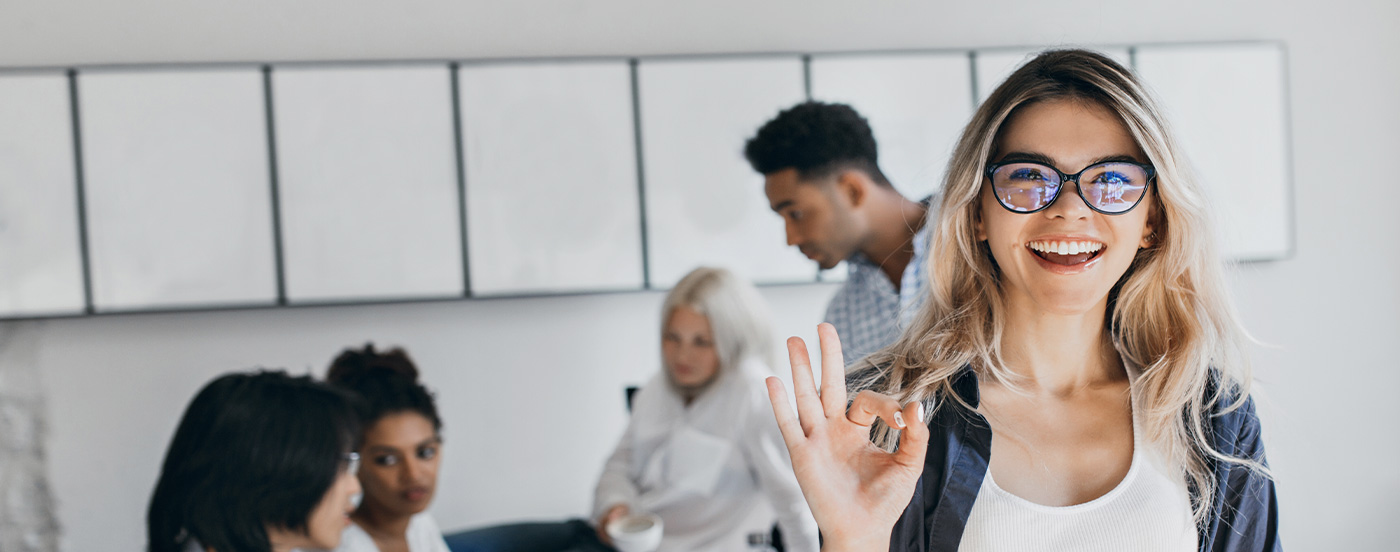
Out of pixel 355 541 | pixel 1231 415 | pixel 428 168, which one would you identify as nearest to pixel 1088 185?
pixel 1231 415

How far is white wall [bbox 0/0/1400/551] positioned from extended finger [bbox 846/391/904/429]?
209 centimetres

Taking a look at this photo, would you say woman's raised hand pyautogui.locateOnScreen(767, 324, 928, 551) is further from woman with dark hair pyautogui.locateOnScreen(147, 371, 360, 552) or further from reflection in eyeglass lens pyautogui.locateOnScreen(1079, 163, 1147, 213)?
woman with dark hair pyautogui.locateOnScreen(147, 371, 360, 552)

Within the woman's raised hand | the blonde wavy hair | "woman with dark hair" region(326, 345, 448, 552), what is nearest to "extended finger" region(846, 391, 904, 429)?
the woman's raised hand

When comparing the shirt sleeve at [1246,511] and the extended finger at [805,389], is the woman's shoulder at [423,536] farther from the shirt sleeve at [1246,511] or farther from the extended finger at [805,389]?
the shirt sleeve at [1246,511]

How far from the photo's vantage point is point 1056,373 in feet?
4.08

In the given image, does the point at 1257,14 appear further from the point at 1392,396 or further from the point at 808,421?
the point at 808,421

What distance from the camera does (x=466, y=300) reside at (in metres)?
2.99

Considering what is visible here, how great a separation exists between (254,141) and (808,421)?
251cm

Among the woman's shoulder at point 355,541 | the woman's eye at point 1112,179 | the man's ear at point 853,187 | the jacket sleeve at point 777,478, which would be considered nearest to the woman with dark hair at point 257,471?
the woman's shoulder at point 355,541

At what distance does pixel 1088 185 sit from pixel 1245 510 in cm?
→ 49

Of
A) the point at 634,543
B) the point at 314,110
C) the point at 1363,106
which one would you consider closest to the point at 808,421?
the point at 634,543

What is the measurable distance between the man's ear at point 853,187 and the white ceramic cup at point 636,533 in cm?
98

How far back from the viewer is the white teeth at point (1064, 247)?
3.71 feet

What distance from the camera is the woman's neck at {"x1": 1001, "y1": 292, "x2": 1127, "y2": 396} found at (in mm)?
1228
